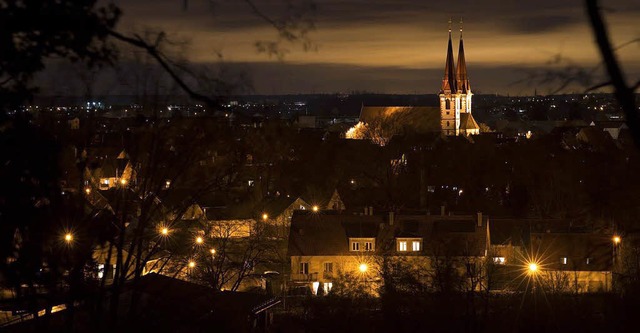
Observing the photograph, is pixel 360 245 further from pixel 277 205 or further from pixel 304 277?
pixel 277 205

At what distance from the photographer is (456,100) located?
8519cm

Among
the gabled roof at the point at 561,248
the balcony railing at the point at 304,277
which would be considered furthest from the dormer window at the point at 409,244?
the gabled roof at the point at 561,248

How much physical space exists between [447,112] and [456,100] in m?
1.64

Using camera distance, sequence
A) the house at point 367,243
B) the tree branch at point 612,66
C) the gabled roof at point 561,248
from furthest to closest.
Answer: the house at point 367,243 → the gabled roof at point 561,248 → the tree branch at point 612,66

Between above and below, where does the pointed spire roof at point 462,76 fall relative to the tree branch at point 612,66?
above

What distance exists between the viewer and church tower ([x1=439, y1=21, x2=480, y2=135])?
82.1m

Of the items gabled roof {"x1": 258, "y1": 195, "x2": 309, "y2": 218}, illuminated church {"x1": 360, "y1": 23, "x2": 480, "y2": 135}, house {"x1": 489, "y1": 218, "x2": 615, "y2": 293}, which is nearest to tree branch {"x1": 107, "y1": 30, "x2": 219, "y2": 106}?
house {"x1": 489, "y1": 218, "x2": 615, "y2": 293}

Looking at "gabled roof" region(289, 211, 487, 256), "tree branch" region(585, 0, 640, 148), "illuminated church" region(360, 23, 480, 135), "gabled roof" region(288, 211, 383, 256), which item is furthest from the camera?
"illuminated church" region(360, 23, 480, 135)

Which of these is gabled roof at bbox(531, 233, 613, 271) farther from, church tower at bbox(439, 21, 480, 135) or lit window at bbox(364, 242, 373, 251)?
church tower at bbox(439, 21, 480, 135)

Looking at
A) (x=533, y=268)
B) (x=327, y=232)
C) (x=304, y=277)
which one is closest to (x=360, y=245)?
(x=327, y=232)

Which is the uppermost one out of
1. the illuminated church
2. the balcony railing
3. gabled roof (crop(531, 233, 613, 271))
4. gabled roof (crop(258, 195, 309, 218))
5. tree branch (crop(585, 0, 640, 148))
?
the illuminated church

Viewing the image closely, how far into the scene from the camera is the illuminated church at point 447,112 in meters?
81.7

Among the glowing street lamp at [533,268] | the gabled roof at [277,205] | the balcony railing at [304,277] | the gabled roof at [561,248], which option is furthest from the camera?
the gabled roof at [277,205]

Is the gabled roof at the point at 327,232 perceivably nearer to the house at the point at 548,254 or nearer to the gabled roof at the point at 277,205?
the gabled roof at the point at 277,205
